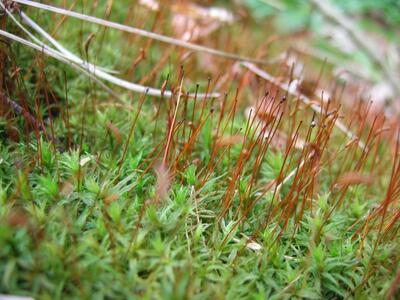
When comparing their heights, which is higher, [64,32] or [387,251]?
[64,32]

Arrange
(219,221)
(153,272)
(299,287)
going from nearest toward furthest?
(153,272) < (299,287) < (219,221)

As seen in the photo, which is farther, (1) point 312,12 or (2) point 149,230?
(1) point 312,12

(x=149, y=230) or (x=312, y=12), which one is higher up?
(x=312, y=12)

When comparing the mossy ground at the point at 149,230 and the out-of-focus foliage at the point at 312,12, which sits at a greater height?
the out-of-focus foliage at the point at 312,12

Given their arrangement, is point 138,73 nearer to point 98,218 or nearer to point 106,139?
point 106,139

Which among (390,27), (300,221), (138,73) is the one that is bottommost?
(300,221)

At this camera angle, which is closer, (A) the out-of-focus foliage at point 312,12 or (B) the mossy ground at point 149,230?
(B) the mossy ground at point 149,230

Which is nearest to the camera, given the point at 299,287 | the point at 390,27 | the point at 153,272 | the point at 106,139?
the point at 153,272

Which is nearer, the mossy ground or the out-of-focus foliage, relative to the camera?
the mossy ground

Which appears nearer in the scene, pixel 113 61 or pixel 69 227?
pixel 69 227

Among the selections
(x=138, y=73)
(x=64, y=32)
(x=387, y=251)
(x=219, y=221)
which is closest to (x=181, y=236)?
(x=219, y=221)

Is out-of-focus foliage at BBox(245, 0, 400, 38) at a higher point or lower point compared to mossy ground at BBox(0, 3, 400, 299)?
higher
